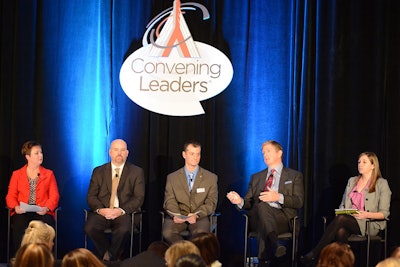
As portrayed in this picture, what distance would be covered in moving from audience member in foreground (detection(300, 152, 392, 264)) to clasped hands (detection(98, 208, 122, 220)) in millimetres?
1776

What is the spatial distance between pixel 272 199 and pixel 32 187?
92.4 inches

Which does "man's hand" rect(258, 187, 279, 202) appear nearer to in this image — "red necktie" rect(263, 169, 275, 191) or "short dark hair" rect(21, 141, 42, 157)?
"red necktie" rect(263, 169, 275, 191)

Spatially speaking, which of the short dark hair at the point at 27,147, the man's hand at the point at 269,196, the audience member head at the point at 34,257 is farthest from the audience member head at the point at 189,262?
the short dark hair at the point at 27,147

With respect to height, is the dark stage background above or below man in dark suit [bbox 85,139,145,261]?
above

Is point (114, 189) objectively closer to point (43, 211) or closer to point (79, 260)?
point (43, 211)

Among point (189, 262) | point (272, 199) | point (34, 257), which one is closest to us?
point (189, 262)

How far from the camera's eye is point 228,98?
733cm

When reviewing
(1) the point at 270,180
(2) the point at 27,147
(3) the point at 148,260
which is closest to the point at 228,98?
(1) the point at 270,180

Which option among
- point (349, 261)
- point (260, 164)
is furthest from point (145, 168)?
point (349, 261)

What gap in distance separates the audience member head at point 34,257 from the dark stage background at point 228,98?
3569 mm

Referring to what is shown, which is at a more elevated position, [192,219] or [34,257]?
[34,257]

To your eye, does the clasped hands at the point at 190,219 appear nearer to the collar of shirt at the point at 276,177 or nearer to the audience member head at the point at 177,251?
the collar of shirt at the point at 276,177

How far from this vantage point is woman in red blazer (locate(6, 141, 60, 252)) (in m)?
6.71

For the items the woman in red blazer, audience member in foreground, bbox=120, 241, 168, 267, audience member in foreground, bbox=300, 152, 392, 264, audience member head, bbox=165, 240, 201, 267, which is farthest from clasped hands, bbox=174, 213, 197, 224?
audience member head, bbox=165, 240, 201, 267
